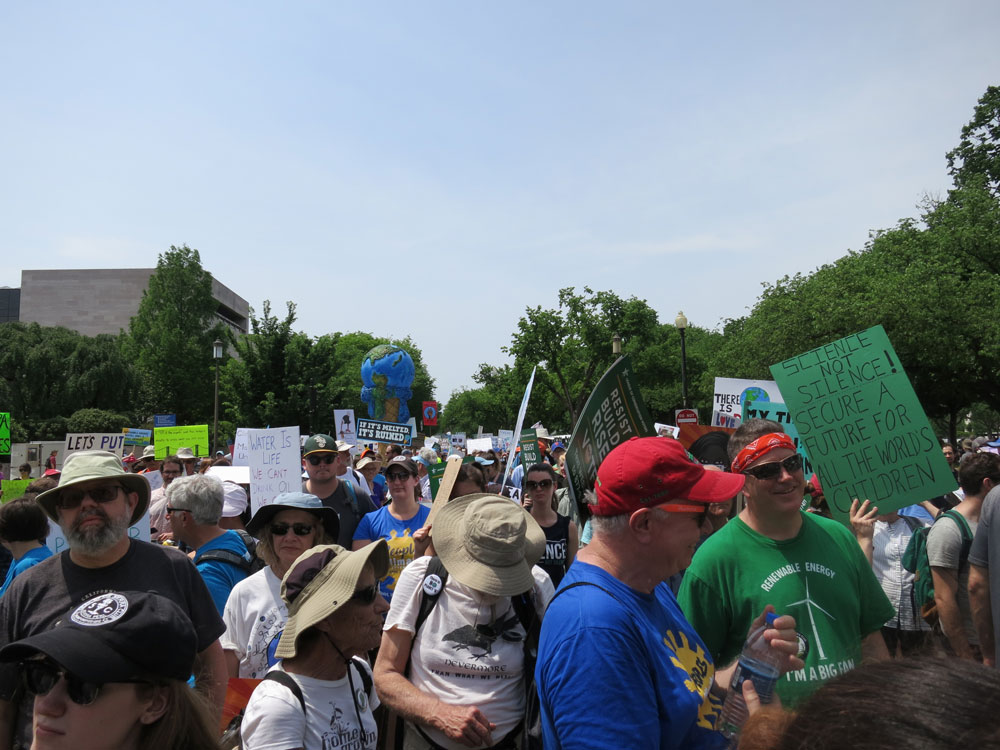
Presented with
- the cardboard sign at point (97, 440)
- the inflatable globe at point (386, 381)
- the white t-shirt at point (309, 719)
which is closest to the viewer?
the white t-shirt at point (309, 719)

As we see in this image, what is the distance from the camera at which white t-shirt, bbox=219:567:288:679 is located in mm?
3742

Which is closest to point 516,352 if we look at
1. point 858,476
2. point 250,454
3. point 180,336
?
point 180,336

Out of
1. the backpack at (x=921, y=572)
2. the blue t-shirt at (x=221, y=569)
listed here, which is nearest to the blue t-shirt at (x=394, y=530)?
the blue t-shirt at (x=221, y=569)

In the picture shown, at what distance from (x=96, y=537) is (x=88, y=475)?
0.37 metres

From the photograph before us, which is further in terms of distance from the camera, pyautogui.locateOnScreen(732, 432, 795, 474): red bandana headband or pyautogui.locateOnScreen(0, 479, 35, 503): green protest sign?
pyautogui.locateOnScreen(0, 479, 35, 503): green protest sign

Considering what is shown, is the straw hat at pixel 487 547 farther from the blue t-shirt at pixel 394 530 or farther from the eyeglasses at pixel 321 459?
the eyeglasses at pixel 321 459

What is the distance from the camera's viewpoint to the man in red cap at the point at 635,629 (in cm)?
201

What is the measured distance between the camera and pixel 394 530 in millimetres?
5844

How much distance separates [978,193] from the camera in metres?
29.2

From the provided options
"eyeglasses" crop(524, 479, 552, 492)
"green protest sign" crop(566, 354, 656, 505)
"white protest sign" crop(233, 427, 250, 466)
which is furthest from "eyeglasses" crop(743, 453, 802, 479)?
"white protest sign" crop(233, 427, 250, 466)

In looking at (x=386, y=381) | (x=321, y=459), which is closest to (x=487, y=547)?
(x=321, y=459)

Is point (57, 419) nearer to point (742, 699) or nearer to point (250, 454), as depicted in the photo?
point (250, 454)

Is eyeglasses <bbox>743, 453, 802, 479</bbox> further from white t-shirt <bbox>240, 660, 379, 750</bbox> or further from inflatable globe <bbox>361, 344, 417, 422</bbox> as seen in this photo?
inflatable globe <bbox>361, 344, 417, 422</bbox>

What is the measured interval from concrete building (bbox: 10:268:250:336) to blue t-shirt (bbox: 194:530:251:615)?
8573 cm
